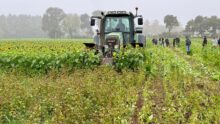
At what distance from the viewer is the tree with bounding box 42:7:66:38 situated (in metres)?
106

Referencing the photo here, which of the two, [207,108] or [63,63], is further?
[63,63]

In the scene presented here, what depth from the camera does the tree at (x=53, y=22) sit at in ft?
347

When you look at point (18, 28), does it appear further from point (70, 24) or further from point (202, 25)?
point (202, 25)

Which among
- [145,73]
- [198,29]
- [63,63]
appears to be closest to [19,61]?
[63,63]

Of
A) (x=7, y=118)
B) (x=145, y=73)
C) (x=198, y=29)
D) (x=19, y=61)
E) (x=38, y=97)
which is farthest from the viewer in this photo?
(x=198, y=29)

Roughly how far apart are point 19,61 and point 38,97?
5.20m

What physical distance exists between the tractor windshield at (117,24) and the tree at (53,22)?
8957 cm

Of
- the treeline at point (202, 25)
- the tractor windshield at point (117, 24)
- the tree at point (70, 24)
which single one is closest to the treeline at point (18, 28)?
the tree at point (70, 24)

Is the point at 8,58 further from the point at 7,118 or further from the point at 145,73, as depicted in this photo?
the point at 7,118

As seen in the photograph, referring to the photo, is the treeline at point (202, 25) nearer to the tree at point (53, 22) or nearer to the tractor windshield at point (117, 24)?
the tree at point (53, 22)

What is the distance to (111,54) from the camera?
13.0 m

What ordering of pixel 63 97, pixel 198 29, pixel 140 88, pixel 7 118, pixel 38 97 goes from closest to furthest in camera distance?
pixel 7 118 < pixel 63 97 < pixel 38 97 < pixel 140 88 < pixel 198 29

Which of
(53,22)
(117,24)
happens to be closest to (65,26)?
(53,22)

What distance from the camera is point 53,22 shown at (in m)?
110
